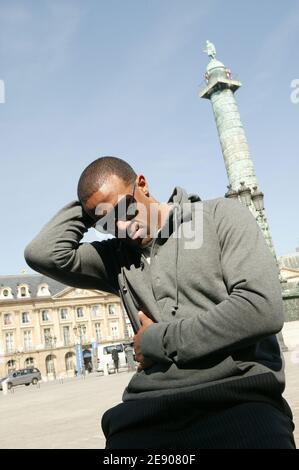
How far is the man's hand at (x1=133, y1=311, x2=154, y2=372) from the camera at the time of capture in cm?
192

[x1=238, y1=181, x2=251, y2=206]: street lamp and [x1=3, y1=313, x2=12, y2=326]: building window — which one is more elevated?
[x1=3, y1=313, x2=12, y2=326]: building window

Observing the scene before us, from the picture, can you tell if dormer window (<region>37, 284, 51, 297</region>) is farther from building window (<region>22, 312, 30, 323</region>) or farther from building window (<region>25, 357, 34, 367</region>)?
building window (<region>25, 357, 34, 367</region>)

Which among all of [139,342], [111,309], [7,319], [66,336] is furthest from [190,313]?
[111,309]

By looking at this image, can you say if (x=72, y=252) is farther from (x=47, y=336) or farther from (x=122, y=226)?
(x=47, y=336)

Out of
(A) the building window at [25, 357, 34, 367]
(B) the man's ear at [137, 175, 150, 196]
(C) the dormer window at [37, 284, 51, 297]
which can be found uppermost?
(C) the dormer window at [37, 284, 51, 297]

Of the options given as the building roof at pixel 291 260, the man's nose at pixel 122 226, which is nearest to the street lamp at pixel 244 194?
the man's nose at pixel 122 226

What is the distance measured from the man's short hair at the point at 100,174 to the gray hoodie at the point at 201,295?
0.24 metres

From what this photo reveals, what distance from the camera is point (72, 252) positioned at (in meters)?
2.35

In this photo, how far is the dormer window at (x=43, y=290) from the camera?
63375 mm

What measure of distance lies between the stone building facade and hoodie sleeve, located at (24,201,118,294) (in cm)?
5654

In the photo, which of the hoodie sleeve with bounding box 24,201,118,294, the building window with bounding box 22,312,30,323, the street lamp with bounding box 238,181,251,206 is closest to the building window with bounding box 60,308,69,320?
the building window with bounding box 22,312,30,323

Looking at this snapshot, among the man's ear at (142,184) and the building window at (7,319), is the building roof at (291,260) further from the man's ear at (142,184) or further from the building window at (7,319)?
the man's ear at (142,184)

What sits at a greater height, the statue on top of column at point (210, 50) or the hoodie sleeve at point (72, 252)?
the statue on top of column at point (210, 50)
